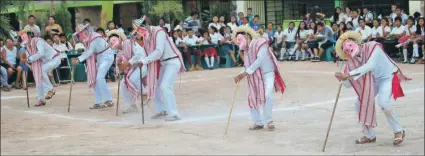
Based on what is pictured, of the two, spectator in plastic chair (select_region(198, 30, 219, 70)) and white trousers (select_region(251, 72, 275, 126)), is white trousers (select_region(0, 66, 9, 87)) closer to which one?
spectator in plastic chair (select_region(198, 30, 219, 70))

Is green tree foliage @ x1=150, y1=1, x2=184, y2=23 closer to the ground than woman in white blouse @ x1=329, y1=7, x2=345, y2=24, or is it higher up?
higher up

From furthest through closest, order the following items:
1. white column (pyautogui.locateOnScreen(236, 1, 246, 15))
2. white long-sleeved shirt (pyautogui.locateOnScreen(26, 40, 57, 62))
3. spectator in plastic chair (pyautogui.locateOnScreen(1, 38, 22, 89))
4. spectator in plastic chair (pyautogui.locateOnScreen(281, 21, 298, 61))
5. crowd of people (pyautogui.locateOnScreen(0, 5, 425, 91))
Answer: white column (pyautogui.locateOnScreen(236, 1, 246, 15)) → spectator in plastic chair (pyautogui.locateOnScreen(281, 21, 298, 61)) → crowd of people (pyautogui.locateOnScreen(0, 5, 425, 91)) → spectator in plastic chair (pyautogui.locateOnScreen(1, 38, 22, 89)) → white long-sleeved shirt (pyautogui.locateOnScreen(26, 40, 57, 62))

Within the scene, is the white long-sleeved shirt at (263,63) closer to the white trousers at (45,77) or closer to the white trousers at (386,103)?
the white trousers at (386,103)

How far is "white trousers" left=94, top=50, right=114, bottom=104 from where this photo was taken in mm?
15703

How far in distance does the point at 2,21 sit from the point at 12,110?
3084 millimetres

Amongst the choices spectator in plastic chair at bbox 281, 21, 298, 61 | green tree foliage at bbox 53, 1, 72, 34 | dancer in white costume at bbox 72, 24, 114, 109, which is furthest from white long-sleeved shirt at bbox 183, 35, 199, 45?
dancer in white costume at bbox 72, 24, 114, 109

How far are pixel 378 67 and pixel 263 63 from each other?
2204 millimetres

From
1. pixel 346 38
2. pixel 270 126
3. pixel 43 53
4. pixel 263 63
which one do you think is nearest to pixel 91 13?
pixel 43 53

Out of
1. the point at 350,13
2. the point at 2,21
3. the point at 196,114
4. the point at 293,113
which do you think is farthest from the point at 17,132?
the point at 350,13

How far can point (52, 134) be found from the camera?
12.3 metres

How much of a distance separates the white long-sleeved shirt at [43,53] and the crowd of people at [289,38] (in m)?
3.74

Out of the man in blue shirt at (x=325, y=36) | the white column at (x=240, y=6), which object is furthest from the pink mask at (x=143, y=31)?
the white column at (x=240, y=6)

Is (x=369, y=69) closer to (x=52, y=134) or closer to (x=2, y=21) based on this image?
(x=52, y=134)

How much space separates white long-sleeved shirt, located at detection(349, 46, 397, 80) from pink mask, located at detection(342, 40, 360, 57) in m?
0.08
